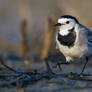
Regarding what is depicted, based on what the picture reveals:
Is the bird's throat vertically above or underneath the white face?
underneath

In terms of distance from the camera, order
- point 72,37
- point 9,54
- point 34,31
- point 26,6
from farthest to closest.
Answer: point 26,6 → point 34,31 → point 9,54 → point 72,37

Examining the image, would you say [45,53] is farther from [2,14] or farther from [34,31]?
[2,14]

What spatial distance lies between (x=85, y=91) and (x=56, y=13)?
15.8ft

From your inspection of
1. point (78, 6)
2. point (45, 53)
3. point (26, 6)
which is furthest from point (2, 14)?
point (45, 53)

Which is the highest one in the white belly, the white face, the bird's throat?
the white face

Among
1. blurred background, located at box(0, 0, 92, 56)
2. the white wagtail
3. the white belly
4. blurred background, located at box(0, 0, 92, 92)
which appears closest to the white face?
the white wagtail

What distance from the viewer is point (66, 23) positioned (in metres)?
6.59

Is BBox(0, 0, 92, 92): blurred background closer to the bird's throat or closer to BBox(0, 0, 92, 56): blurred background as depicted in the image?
BBox(0, 0, 92, 56): blurred background

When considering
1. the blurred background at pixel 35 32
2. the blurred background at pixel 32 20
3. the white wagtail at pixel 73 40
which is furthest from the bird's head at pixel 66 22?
the blurred background at pixel 32 20

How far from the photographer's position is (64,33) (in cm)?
660

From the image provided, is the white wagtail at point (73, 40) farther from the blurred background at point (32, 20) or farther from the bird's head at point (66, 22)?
the blurred background at point (32, 20)

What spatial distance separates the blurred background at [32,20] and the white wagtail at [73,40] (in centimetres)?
236

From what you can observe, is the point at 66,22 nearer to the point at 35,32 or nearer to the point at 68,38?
the point at 68,38

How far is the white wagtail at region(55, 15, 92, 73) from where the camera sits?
6.41 metres
